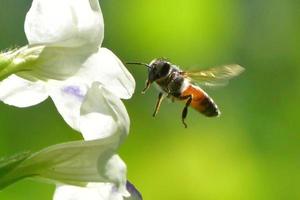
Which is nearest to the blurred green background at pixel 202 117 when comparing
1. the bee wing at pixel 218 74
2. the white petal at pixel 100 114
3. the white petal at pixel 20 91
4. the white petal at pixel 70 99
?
the bee wing at pixel 218 74

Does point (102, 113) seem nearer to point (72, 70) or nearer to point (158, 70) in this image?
point (72, 70)

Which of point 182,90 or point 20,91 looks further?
point 182,90

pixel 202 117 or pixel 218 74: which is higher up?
pixel 218 74

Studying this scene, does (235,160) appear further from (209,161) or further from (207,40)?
(207,40)

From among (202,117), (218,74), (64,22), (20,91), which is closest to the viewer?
(64,22)

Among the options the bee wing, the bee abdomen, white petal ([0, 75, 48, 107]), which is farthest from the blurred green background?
white petal ([0, 75, 48, 107])

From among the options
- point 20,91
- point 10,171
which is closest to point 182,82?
point 20,91

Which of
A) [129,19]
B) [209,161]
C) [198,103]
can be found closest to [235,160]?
[209,161]
